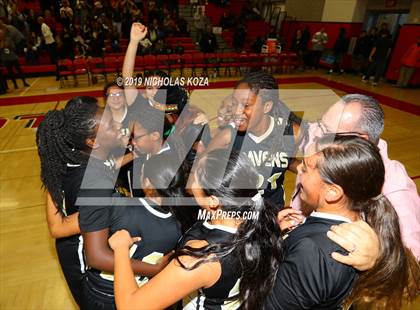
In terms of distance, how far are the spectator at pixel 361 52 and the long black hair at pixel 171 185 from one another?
40.3 ft

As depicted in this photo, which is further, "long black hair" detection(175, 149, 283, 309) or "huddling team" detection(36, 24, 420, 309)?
"long black hair" detection(175, 149, 283, 309)

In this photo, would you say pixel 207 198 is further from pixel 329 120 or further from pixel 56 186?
pixel 329 120

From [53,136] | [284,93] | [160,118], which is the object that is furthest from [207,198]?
[284,93]

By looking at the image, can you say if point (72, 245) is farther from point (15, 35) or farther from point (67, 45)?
point (15, 35)

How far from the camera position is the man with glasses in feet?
4.75

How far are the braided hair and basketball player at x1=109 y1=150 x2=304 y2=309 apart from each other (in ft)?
1.69

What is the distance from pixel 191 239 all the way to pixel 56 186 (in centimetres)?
83

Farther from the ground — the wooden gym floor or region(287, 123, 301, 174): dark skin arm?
region(287, 123, 301, 174): dark skin arm

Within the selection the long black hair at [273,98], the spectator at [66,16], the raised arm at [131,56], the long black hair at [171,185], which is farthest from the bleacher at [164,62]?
the long black hair at [171,185]

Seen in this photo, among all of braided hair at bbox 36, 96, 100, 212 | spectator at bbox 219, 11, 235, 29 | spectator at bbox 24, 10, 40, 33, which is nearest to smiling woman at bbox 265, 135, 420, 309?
braided hair at bbox 36, 96, 100, 212

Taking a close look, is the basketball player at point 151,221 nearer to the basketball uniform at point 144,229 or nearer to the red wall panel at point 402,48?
the basketball uniform at point 144,229

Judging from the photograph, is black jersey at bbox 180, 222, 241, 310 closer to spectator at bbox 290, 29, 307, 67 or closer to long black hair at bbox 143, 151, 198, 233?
long black hair at bbox 143, 151, 198, 233

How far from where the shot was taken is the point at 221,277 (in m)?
1.11

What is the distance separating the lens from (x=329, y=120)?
1.80m
